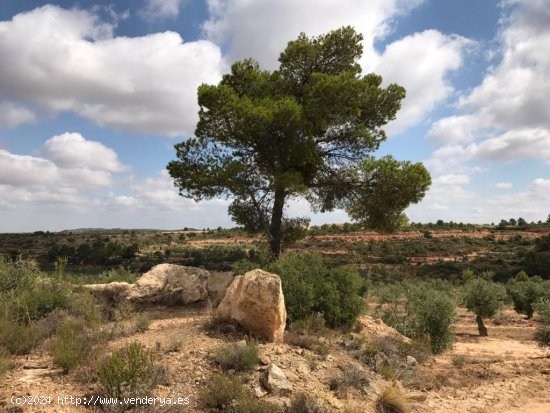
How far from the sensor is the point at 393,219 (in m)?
15.5

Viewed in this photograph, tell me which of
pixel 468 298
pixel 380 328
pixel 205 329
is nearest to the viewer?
pixel 205 329

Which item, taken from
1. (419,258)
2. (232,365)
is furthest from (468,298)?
(419,258)

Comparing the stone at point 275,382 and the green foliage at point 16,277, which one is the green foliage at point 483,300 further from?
the green foliage at point 16,277

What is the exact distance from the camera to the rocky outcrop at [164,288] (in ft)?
43.5

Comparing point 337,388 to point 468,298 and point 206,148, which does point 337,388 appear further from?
point 468,298

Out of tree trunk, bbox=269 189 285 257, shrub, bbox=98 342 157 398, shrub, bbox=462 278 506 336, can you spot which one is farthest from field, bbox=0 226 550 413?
shrub, bbox=462 278 506 336

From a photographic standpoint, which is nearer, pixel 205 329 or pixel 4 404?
pixel 4 404

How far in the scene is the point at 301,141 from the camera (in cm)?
1477

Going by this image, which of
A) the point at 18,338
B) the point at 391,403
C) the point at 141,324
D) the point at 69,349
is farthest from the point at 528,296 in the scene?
the point at 18,338

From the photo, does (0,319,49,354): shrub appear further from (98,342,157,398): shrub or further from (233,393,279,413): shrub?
(233,393,279,413): shrub

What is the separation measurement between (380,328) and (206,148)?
8.34 metres

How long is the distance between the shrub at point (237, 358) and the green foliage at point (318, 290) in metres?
3.00

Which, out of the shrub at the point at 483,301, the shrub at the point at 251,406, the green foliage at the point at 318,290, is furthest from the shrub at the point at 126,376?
the shrub at the point at 483,301

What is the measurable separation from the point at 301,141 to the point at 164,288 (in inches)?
260
